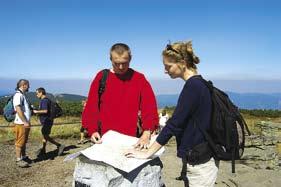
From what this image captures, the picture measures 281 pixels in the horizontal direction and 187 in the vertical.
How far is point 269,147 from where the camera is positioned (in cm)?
1323

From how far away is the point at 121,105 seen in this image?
4461mm

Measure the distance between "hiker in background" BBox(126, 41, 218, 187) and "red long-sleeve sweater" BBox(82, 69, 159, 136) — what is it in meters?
0.71

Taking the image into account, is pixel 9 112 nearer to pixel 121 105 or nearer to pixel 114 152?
pixel 121 105

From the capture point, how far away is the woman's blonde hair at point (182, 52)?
12.3 ft

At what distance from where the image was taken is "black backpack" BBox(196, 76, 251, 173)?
3703 mm

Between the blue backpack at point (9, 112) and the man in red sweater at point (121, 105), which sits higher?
the man in red sweater at point (121, 105)

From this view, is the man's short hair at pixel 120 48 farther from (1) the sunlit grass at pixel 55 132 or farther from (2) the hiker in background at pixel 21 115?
(1) the sunlit grass at pixel 55 132

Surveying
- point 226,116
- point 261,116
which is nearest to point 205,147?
point 226,116

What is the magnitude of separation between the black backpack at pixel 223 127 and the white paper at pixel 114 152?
0.51 meters

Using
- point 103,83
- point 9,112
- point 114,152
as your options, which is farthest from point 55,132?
point 114,152

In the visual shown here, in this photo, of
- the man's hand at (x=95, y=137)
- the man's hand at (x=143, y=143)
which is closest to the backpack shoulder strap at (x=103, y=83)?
the man's hand at (x=95, y=137)

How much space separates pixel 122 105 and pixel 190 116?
972 mm

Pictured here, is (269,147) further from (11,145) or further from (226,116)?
(226,116)

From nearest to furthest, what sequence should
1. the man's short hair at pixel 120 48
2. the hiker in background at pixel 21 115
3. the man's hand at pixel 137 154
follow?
the man's hand at pixel 137 154 < the man's short hair at pixel 120 48 < the hiker in background at pixel 21 115
